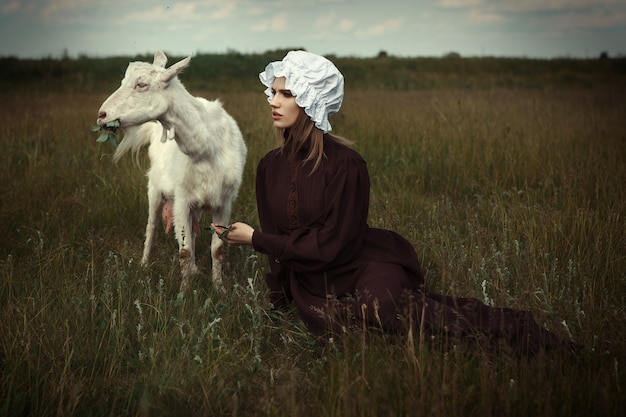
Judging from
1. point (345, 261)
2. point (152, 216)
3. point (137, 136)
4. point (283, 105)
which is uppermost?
point (283, 105)

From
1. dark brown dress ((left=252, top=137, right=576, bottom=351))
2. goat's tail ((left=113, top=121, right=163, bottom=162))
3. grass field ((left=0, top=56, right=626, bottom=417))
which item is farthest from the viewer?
goat's tail ((left=113, top=121, right=163, bottom=162))

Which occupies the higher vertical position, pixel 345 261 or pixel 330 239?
pixel 330 239

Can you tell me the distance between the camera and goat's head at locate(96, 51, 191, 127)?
13.4 ft

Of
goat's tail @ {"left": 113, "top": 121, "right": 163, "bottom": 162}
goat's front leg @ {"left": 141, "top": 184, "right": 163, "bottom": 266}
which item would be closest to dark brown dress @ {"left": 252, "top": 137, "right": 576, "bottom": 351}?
goat's front leg @ {"left": 141, "top": 184, "right": 163, "bottom": 266}

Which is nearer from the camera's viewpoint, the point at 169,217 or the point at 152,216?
the point at 169,217

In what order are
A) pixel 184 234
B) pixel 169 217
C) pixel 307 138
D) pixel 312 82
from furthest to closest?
pixel 169 217 → pixel 184 234 → pixel 307 138 → pixel 312 82

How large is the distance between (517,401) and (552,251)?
234 cm

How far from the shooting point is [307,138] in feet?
12.5

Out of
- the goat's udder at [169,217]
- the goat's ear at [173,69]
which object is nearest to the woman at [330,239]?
the goat's ear at [173,69]

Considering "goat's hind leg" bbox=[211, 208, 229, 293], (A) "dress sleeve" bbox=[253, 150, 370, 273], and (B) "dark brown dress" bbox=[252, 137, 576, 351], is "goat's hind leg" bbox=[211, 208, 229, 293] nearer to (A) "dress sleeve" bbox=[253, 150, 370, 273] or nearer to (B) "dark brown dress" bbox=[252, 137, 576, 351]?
(B) "dark brown dress" bbox=[252, 137, 576, 351]

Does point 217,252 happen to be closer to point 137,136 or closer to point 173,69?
point 173,69

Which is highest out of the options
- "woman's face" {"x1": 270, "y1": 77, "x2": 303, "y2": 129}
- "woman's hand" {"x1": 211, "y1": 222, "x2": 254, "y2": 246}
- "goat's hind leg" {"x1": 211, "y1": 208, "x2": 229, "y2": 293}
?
"woman's face" {"x1": 270, "y1": 77, "x2": 303, "y2": 129}

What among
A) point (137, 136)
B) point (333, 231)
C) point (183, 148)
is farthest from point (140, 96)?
point (137, 136)

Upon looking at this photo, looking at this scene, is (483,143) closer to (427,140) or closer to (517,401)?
(427,140)
